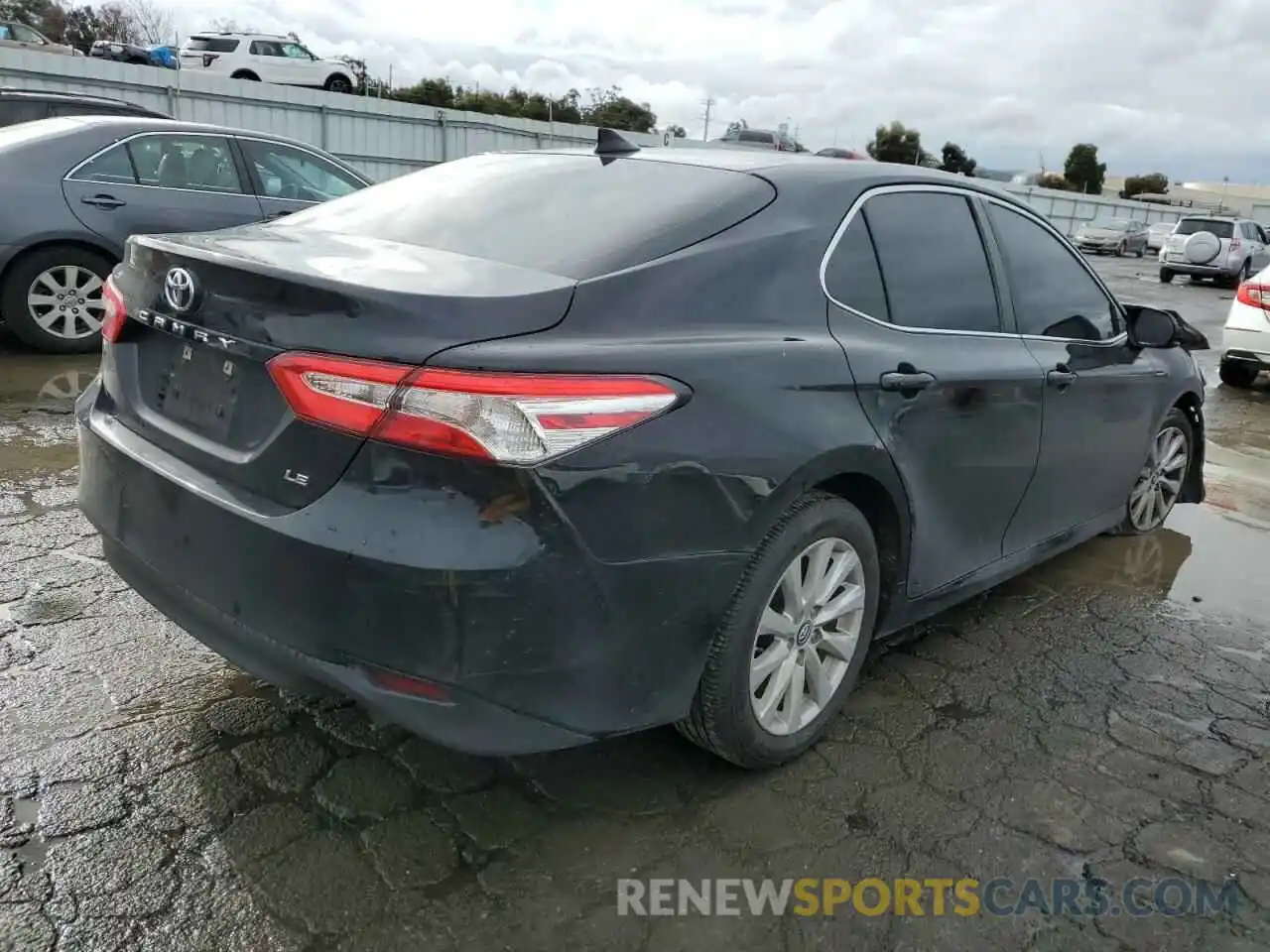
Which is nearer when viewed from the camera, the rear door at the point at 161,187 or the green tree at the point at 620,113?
the rear door at the point at 161,187

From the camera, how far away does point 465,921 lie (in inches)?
80.9

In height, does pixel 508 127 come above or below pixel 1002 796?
above

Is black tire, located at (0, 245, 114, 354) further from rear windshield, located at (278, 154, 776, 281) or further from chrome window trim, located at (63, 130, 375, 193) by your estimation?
rear windshield, located at (278, 154, 776, 281)

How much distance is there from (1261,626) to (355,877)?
3.49 m

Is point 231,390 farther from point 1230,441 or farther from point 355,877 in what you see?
point 1230,441

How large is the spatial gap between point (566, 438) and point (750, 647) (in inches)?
29.4

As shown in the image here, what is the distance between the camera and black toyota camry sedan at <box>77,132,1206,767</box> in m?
1.93

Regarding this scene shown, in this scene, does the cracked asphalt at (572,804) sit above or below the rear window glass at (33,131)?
below

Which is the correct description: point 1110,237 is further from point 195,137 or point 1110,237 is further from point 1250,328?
point 195,137

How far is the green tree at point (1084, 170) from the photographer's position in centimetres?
6456

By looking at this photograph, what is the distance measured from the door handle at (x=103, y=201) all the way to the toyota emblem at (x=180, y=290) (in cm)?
478

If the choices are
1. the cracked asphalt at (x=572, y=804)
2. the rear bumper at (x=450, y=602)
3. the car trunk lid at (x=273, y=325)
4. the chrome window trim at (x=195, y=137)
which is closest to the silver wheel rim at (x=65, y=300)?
the chrome window trim at (x=195, y=137)

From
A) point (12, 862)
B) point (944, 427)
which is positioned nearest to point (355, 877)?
point (12, 862)

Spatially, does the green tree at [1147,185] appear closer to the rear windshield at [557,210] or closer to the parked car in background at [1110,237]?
the parked car in background at [1110,237]
